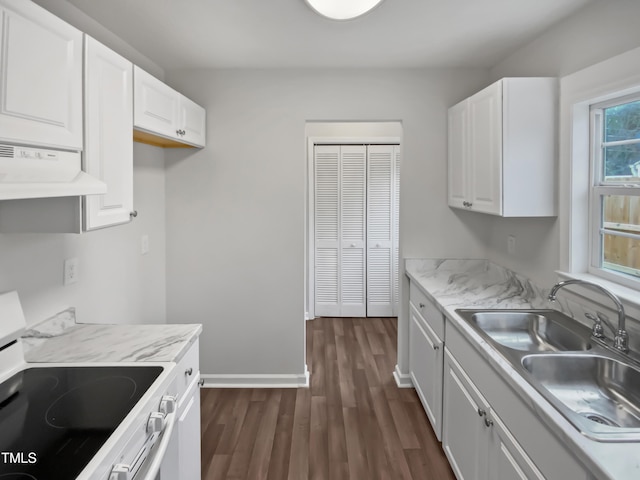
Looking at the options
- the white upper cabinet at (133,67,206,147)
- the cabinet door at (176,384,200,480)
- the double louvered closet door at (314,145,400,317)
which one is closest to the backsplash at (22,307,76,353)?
the cabinet door at (176,384,200,480)

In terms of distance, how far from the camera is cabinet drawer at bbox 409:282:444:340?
2424 millimetres

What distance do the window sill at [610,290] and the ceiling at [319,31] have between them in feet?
A: 4.37

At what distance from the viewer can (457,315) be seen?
2158mm

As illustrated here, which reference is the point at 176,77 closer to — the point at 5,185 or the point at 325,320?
the point at 5,185

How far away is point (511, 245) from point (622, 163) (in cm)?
Result: 97

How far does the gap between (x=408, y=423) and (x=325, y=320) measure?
2345mm

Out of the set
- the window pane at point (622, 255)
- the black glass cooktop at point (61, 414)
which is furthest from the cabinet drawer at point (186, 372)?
the window pane at point (622, 255)

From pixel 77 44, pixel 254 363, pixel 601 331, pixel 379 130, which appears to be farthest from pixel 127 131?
pixel 379 130

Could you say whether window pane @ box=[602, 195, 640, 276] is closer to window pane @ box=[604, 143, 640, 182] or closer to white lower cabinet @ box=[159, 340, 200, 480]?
window pane @ box=[604, 143, 640, 182]

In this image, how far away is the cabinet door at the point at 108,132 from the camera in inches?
63.7

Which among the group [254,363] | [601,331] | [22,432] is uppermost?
[601,331]

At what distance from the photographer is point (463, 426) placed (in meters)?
2.01

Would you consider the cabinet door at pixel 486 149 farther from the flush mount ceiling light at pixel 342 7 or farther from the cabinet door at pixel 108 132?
the cabinet door at pixel 108 132

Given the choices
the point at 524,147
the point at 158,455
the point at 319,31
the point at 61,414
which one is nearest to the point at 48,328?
the point at 61,414
